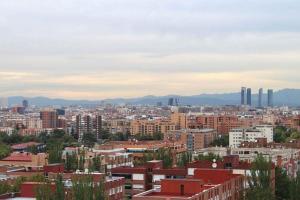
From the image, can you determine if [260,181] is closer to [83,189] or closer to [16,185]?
[83,189]

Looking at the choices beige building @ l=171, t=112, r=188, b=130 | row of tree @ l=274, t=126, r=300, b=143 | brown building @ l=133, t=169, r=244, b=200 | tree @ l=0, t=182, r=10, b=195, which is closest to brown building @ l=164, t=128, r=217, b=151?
row of tree @ l=274, t=126, r=300, b=143

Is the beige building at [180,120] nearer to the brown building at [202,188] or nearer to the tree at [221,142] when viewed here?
Result: the tree at [221,142]

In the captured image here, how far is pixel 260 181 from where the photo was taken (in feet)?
77.0

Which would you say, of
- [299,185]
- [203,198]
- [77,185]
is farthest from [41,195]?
[299,185]

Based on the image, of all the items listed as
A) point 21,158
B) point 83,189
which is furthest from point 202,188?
point 21,158

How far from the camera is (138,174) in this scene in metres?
26.5

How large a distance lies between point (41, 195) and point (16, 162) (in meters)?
21.6

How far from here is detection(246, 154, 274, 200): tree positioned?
22359 mm

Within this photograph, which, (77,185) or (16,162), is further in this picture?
(16,162)

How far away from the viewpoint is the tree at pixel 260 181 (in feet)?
73.4

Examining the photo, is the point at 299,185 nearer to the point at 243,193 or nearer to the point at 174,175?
the point at 243,193

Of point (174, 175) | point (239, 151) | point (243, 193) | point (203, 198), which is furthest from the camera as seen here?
point (239, 151)

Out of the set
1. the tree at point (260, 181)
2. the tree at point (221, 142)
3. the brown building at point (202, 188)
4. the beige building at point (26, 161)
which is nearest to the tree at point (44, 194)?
the brown building at point (202, 188)

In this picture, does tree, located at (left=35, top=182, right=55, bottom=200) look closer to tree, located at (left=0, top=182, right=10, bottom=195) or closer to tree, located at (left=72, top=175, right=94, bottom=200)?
tree, located at (left=72, top=175, right=94, bottom=200)
